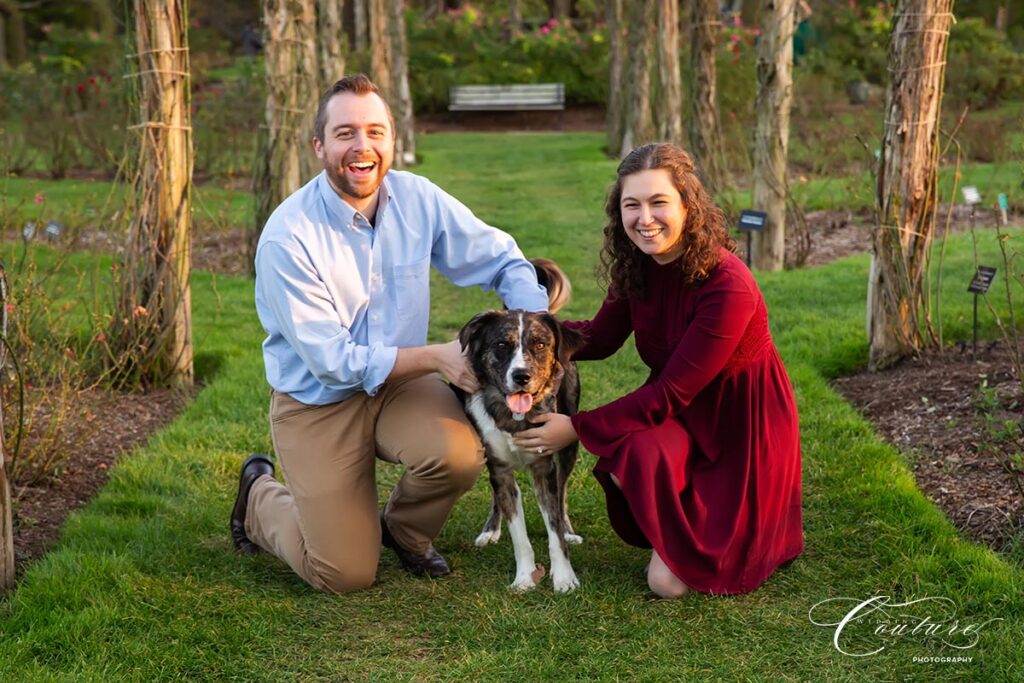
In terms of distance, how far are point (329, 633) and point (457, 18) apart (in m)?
26.1

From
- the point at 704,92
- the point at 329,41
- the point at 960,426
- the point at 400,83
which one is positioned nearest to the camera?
the point at 960,426

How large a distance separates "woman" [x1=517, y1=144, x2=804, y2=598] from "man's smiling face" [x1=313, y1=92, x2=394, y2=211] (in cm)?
94

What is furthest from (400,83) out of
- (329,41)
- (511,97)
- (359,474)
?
(359,474)

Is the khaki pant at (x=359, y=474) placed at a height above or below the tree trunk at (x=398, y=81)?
below

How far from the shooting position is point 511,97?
84.8 ft

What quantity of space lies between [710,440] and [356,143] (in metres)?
1.75

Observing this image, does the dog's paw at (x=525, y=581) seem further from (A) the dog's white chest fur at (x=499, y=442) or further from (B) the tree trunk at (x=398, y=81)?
(B) the tree trunk at (x=398, y=81)

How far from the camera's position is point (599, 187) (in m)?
14.8

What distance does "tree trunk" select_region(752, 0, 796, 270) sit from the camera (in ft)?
30.0

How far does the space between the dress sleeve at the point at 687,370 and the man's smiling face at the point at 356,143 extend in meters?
1.24

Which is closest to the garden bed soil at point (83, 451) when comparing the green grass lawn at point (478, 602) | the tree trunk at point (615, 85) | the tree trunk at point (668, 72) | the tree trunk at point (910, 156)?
the green grass lawn at point (478, 602)

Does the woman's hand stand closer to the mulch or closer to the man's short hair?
the man's short hair

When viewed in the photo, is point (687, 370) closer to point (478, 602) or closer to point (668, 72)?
point (478, 602)

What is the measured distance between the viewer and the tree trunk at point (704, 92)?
1203 cm
